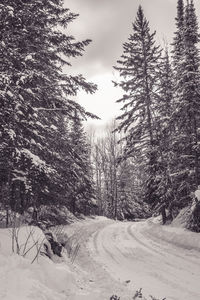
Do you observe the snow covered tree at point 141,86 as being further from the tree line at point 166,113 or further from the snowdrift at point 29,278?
the snowdrift at point 29,278

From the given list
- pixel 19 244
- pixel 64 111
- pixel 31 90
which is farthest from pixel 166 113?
pixel 19 244

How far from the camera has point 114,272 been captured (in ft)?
28.9

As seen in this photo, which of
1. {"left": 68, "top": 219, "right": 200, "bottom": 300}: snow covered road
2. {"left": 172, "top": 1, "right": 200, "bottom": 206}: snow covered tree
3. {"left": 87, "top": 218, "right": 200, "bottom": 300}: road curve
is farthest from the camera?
{"left": 172, "top": 1, "right": 200, "bottom": 206}: snow covered tree

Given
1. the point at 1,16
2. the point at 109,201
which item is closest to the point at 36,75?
the point at 1,16

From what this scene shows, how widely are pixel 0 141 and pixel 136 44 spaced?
1672 centimetres

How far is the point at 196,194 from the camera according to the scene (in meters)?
13.5

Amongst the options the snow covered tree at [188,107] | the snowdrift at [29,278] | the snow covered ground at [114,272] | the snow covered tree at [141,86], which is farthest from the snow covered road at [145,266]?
the snow covered tree at [141,86]

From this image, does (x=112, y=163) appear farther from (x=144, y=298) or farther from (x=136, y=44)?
(x=144, y=298)

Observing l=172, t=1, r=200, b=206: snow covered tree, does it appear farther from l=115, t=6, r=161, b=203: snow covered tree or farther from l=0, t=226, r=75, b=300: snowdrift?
l=0, t=226, r=75, b=300: snowdrift

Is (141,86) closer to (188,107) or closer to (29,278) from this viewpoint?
(188,107)

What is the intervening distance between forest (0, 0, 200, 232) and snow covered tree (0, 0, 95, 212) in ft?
0.12

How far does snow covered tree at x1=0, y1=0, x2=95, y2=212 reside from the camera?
8.28 metres

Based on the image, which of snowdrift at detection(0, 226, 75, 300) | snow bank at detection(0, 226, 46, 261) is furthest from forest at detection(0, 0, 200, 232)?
snowdrift at detection(0, 226, 75, 300)

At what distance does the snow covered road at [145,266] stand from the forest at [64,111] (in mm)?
2305
